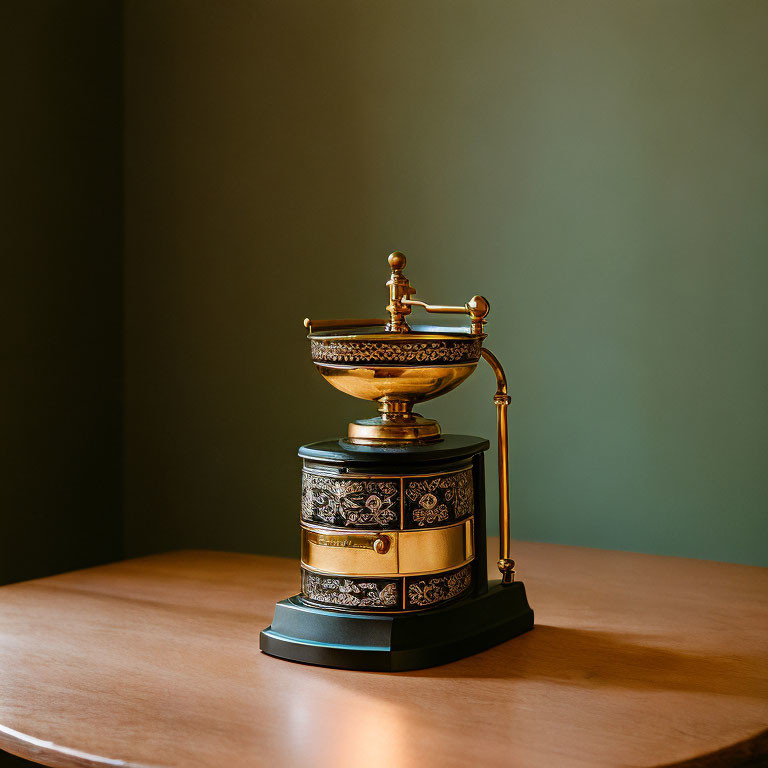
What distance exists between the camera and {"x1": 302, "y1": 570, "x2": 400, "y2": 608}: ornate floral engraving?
3.42ft

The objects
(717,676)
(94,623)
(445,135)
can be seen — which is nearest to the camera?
(717,676)

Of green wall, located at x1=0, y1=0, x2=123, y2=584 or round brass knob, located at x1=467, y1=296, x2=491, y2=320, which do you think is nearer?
round brass knob, located at x1=467, y1=296, x2=491, y2=320

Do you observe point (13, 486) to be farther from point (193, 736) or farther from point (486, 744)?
point (486, 744)

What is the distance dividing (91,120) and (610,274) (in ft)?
3.97

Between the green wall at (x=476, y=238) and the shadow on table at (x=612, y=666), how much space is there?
1.95 feet

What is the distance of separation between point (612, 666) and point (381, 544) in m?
0.28

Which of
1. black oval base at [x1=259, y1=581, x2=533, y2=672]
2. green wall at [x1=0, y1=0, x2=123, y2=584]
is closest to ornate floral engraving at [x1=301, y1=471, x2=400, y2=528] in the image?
black oval base at [x1=259, y1=581, x2=533, y2=672]

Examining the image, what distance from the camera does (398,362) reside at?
1062mm

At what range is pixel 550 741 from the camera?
0.83m

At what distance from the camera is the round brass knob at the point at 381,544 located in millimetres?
1039

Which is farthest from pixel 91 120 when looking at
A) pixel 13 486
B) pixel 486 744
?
pixel 486 744

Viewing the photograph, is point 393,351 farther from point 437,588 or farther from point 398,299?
point 437,588

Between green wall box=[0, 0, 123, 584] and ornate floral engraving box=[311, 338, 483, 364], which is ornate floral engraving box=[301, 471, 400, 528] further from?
green wall box=[0, 0, 123, 584]

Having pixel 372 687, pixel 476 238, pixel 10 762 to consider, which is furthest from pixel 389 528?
pixel 10 762
